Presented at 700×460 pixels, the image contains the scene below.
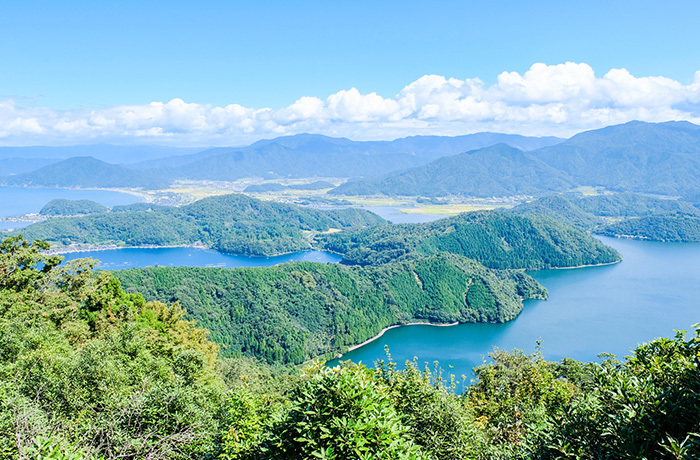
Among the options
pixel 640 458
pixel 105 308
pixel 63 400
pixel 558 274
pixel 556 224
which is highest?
pixel 640 458

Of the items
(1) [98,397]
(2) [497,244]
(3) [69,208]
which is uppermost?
(1) [98,397]

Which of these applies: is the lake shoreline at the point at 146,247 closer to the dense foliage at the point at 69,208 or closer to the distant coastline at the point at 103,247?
the distant coastline at the point at 103,247

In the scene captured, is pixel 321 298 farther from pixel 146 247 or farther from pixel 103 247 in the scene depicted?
pixel 103 247

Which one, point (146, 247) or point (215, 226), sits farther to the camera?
point (215, 226)

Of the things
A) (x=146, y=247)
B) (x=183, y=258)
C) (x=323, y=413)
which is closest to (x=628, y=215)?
(x=183, y=258)

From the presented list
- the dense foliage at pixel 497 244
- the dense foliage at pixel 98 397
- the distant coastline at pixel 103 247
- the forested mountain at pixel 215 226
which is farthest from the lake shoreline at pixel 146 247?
the dense foliage at pixel 98 397

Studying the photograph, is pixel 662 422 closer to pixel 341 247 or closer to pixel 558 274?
pixel 558 274

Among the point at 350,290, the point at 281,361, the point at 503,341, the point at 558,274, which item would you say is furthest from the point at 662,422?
the point at 558,274
